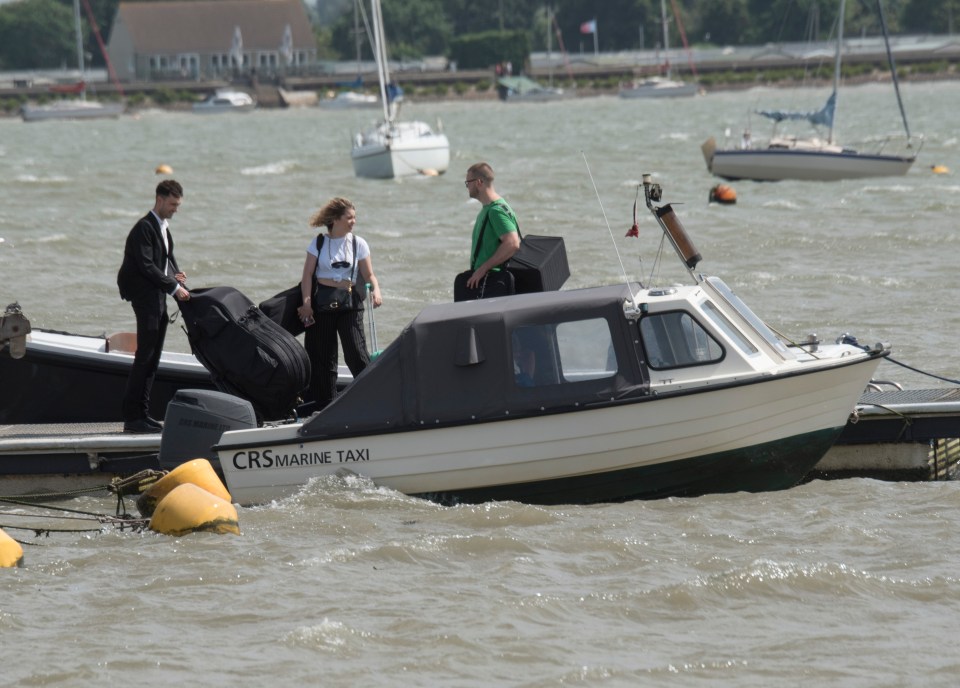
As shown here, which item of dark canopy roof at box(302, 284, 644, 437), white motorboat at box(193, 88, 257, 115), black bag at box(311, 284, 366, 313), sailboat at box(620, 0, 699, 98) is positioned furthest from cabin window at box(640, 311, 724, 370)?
sailboat at box(620, 0, 699, 98)

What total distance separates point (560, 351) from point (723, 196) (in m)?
26.2

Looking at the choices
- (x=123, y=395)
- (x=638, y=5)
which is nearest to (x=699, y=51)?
(x=638, y=5)

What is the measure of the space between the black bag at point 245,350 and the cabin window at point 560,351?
1648 mm

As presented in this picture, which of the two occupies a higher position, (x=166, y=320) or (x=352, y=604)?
(x=166, y=320)

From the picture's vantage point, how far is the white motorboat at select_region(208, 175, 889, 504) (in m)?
9.98

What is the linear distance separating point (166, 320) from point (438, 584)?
3163 millimetres

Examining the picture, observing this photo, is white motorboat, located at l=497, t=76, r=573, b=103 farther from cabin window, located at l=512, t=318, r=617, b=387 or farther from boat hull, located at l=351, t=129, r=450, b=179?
cabin window, located at l=512, t=318, r=617, b=387

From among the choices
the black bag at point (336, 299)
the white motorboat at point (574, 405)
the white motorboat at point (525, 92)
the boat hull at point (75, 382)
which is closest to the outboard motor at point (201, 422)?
the white motorboat at point (574, 405)

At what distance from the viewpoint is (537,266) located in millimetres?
11156

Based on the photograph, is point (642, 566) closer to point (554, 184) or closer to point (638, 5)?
point (554, 184)

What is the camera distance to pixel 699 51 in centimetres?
14412

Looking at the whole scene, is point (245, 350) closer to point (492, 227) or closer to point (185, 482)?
point (185, 482)

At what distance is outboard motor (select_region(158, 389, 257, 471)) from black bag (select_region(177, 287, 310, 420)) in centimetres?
29

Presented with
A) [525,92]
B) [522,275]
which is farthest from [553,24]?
[522,275]
